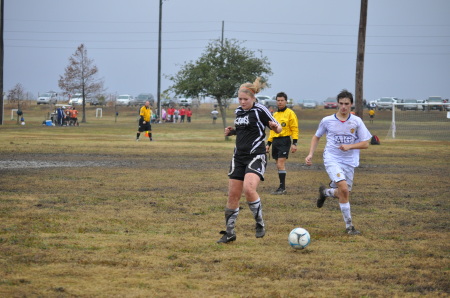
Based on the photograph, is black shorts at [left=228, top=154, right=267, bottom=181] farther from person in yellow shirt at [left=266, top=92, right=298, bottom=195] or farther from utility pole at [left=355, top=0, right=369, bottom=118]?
utility pole at [left=355, top=0, right=369, bottom=118]

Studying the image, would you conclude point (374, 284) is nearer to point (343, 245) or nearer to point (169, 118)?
point (343, 245)

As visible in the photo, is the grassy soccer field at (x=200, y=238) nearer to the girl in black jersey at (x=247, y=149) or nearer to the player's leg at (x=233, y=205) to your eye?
the player's leg at (x=233, y=205)

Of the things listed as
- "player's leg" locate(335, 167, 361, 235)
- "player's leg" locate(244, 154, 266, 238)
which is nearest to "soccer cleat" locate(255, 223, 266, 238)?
"player's leg" locate(244, 154, 266, 238)

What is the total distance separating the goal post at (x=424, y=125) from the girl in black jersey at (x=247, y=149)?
107ft

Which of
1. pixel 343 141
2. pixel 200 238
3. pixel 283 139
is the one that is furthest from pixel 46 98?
pixel 200 238

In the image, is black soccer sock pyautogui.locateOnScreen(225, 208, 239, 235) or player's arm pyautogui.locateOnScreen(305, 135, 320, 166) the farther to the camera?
player's arm pyautogui.locateOnScreen(305, 135, 320, 166)

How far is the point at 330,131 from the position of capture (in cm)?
1015

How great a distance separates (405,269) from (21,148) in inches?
857

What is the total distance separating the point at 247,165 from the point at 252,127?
487 mm

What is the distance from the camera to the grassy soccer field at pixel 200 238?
6.77 meters

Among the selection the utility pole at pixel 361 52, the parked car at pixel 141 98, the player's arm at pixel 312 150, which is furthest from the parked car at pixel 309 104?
the player's arm at pixel 312 150

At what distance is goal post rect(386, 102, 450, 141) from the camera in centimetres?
4040

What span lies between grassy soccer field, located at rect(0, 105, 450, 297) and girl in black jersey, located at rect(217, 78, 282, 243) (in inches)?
17.6

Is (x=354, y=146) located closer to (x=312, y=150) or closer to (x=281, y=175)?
(x=312, y=150)
